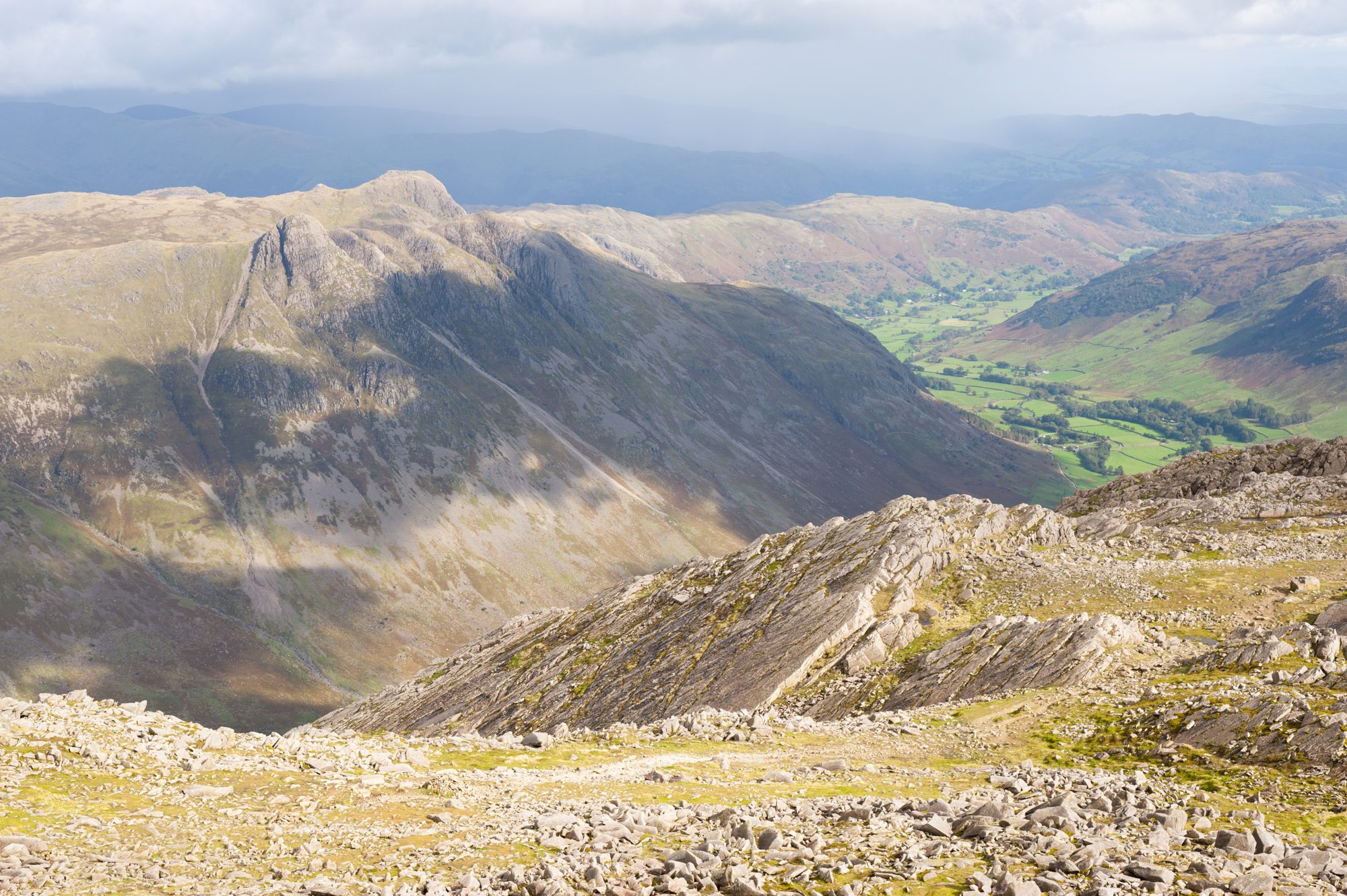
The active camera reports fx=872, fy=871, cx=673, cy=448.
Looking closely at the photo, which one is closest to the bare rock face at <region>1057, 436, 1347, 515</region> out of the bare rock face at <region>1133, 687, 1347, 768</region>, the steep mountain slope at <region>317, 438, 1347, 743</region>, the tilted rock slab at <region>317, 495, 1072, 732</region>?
the steep mountain slope at <region>317, 438, 1347, 743</region>

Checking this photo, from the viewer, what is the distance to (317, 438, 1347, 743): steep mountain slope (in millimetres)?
55188

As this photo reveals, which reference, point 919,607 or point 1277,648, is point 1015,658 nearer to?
point 1277,648

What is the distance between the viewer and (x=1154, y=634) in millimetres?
51969

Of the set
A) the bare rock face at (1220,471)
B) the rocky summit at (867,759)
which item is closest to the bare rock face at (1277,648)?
the rocky summit at (867,759)

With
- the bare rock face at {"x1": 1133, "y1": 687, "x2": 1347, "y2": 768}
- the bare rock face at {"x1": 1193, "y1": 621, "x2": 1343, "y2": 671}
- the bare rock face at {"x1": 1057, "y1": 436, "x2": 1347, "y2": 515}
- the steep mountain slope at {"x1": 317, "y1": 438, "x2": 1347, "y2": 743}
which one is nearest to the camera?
the bare rock face at {"x1": 1133, "y1": 687, "x2": 1347, "y2": 768}

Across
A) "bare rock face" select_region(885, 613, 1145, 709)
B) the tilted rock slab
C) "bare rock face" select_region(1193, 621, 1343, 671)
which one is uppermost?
"bare rock face" select_region(1193, 621, 1343, 671)

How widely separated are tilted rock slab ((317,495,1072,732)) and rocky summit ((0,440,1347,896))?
38 centimetres

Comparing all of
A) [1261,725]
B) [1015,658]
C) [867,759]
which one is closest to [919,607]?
[1015,658]

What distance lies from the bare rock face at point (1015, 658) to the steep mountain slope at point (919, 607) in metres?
0.12

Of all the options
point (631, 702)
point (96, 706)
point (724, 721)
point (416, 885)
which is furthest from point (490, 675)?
point (416, 885)

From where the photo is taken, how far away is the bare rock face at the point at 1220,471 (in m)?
88.1

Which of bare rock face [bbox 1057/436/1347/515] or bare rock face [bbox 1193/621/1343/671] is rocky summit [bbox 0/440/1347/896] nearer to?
bare rock face [bbox 1193/621/1343/671]

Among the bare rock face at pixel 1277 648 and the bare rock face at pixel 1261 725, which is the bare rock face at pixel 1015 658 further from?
the bare rock face at pixel 1261 725

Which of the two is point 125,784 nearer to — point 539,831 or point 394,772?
point 394,772
